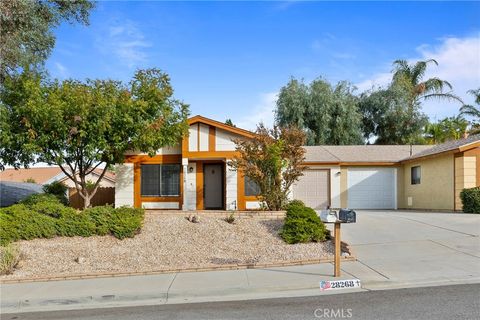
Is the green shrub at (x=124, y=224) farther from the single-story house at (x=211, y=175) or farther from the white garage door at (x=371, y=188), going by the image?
the white garage door at (x=371, y=188)

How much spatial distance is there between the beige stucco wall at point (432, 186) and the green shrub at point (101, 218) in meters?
14.4

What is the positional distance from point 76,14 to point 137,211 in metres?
8.28

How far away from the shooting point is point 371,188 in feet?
84.5

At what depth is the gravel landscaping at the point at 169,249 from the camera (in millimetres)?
12047

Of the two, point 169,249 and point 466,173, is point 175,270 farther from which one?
point 466,173

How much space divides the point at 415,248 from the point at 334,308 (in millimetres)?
5732

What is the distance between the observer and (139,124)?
1652 centimetres

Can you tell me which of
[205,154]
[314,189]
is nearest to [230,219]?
[205,154]

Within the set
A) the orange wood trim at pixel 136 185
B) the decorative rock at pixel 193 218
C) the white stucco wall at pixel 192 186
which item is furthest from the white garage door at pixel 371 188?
the decorative rock at pixel 193 218

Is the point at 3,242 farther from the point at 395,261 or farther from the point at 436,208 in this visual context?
the point at 436,208

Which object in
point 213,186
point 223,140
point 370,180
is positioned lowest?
point 213,186

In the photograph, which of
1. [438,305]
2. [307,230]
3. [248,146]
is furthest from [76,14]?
[438,305]

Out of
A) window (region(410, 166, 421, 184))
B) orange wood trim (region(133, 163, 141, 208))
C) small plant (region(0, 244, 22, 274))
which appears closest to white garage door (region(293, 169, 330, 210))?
window (region(410, 166, 421, 184))

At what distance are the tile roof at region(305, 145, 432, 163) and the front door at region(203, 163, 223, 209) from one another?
5.28 metres
